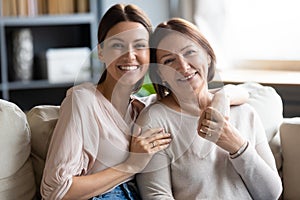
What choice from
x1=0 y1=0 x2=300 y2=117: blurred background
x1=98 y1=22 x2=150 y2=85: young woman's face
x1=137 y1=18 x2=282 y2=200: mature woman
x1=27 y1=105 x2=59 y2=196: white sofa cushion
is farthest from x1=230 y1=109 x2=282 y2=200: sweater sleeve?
x1=0 y1=0 x2=300 y2=117: blurred background

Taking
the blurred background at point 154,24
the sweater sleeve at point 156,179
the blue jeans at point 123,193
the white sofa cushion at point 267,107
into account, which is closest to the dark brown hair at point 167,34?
the sweater sleeve at point 156,179

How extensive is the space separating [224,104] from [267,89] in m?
0.48

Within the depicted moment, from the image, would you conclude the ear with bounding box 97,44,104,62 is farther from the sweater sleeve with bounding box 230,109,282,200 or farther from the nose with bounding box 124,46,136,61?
the sweater sleeve with bounding box 230,109,282,200

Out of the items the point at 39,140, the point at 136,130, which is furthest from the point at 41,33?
the point at 136,130

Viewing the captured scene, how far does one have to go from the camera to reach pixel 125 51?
5.76 feet

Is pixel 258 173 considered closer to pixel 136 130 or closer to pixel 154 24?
pixel 136 130

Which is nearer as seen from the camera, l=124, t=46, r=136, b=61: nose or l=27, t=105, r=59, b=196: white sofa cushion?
l=124, t=46, r=136, b=61: nose

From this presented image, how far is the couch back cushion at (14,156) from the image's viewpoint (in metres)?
1.83

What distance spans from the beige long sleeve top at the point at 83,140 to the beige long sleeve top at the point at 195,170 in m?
0.10

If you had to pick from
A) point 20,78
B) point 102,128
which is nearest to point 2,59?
point 20,78

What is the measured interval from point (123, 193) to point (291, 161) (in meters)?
0.65

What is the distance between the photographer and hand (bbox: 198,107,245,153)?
5.81 feet

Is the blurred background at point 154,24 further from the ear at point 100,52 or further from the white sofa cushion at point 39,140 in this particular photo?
the ear at point 100,52

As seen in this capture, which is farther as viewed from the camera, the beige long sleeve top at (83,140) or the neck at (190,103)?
the neck at (190,103)
